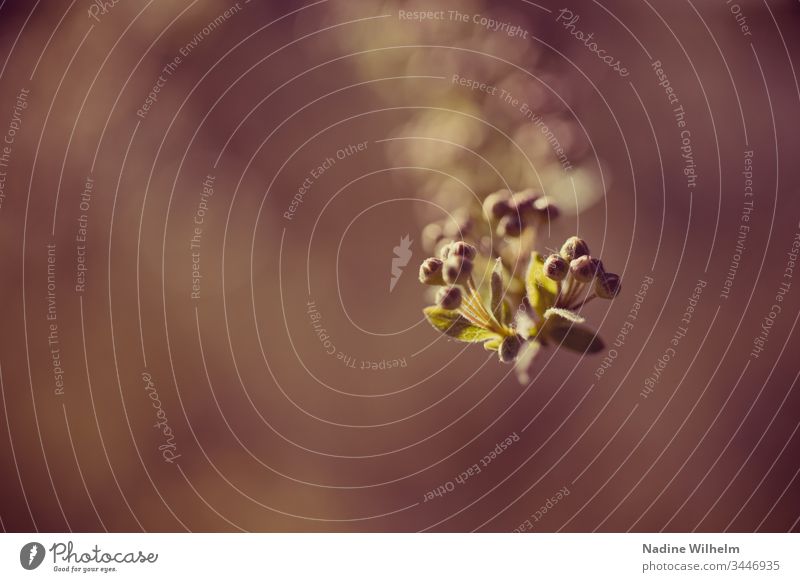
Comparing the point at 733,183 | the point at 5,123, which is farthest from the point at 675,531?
the point at 5,123

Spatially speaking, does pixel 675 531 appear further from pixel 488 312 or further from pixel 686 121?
pixel 686 121

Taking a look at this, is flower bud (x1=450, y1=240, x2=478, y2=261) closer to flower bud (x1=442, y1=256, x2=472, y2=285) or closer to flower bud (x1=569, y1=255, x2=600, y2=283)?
flower bud (x1=442, y1=256, x2=472, y2=285)

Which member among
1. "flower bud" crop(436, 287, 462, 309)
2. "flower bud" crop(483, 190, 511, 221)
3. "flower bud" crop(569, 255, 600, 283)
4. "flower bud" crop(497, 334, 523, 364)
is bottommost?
"flower bud" crop(497, 334, 523, 364)
